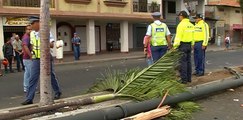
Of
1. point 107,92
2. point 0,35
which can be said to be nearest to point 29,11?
point 0,35

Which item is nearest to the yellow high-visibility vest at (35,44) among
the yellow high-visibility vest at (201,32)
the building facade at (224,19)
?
the yellow high-visibility vest at (201,32)

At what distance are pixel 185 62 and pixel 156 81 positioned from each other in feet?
7.19

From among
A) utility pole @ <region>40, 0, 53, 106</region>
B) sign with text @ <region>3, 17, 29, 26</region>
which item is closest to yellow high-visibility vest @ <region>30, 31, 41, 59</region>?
utility pole @ <region>40, 0, 53, 106</region>

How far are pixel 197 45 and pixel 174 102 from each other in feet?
14.1

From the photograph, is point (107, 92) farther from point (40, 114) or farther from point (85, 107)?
point (40, 114)

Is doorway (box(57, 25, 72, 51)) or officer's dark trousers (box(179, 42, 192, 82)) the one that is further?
doorway (box(57, 25, 72, 51))

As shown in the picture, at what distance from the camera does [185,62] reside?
8.86 meters

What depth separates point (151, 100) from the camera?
20.1ft

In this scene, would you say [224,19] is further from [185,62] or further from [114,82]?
[114,82]

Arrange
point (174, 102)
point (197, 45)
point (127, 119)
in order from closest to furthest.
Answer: point (127, 119) < point (174, 102) < point (197, 45)

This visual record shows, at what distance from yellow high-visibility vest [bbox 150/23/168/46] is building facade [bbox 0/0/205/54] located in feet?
51.2

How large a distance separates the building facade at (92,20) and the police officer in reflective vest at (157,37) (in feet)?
51.0

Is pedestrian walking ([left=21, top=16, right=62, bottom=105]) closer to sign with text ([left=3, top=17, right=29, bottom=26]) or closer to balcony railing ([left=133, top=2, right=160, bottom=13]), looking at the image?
sign with text ([left=3, top=17, right=29, bottom=26])

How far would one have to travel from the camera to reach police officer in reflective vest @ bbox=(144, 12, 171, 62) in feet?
29.3
